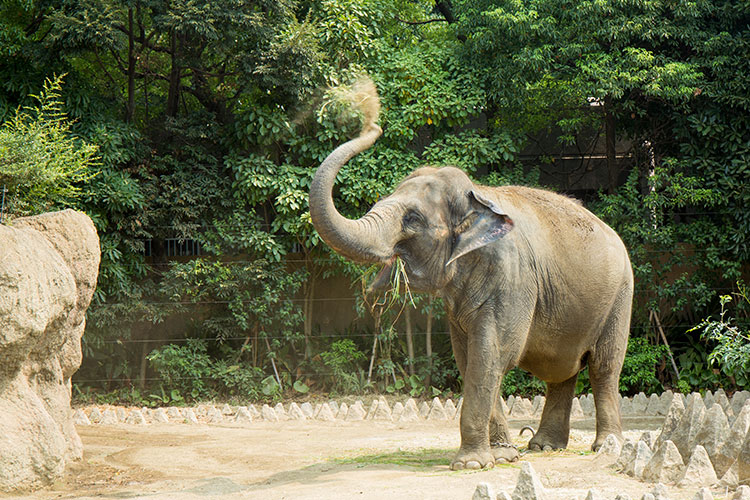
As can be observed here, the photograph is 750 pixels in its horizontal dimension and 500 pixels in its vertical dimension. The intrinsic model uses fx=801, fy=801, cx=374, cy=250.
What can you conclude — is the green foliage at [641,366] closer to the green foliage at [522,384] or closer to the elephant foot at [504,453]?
the green foliage at [522,384]

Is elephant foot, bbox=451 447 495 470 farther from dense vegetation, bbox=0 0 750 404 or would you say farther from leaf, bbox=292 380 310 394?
leaf, bbox=292 380 310 394

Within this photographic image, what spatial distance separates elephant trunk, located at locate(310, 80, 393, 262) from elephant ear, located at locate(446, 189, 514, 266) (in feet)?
1.80

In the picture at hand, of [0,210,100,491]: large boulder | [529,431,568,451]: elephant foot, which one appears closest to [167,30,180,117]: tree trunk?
[0,210,100,491]: large boulder

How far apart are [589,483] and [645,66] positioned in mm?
8011

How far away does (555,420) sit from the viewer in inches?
251

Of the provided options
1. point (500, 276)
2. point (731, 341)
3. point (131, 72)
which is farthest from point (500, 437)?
point (131, 72)

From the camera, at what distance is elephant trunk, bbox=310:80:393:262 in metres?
4.69

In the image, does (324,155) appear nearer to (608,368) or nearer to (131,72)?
(131,72)

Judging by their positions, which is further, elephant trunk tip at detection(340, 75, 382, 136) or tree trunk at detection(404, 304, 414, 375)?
tree trunk at detection(404, 304, 414, 375)

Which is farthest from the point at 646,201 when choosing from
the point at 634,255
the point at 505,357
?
the point at 505,357

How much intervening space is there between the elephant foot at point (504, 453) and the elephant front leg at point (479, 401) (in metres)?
0.18

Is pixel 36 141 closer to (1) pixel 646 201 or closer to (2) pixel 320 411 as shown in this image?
(2) pixel 320 411

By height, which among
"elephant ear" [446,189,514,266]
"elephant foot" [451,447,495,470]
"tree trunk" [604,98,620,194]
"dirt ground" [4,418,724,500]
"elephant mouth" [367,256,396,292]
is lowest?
"dirt ground" [4,418,724,500]

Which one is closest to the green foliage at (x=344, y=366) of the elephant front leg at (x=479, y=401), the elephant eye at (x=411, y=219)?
→ the elephant front leg at (x=479, y=401)
